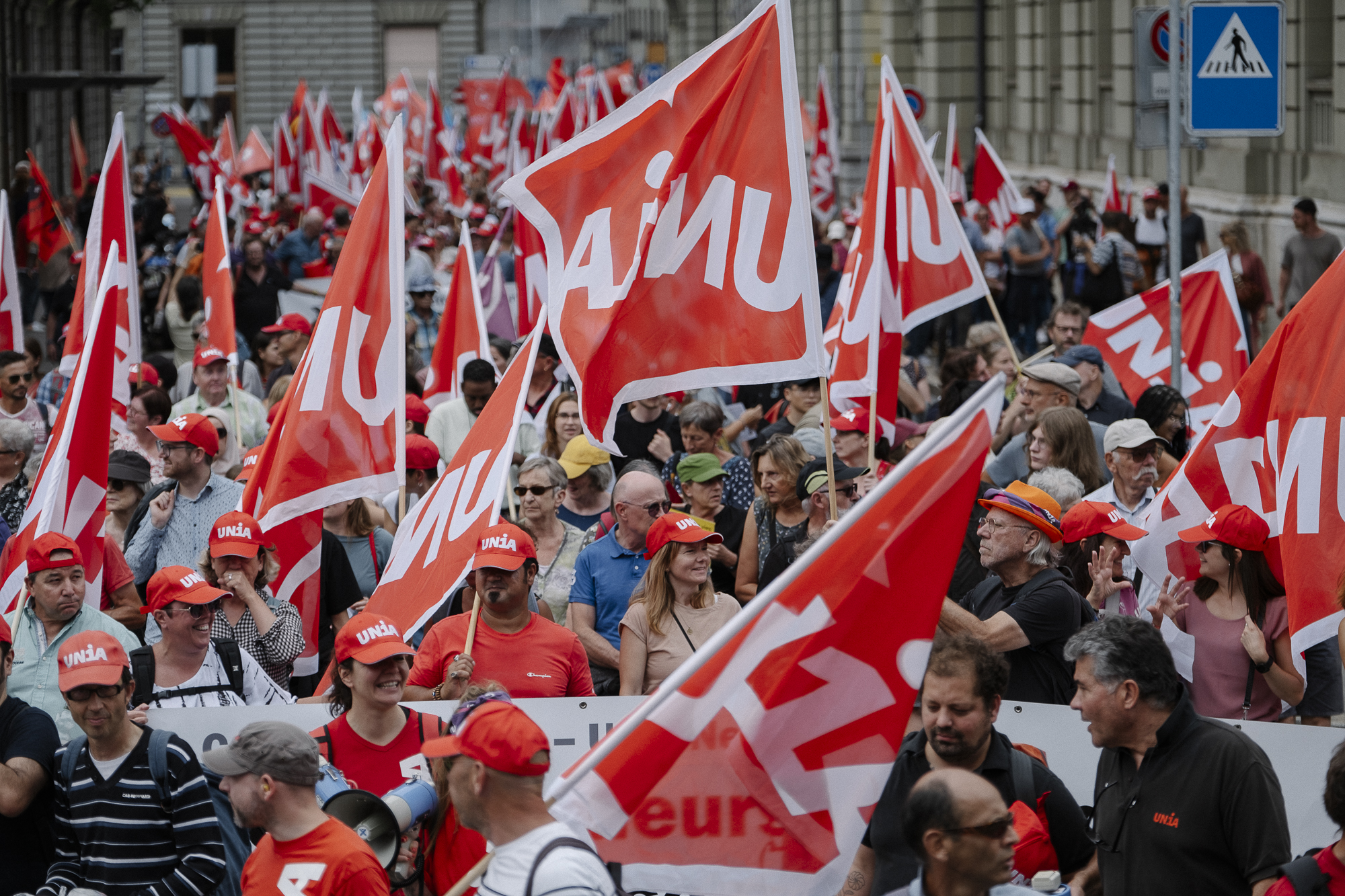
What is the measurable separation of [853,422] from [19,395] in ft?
14.7

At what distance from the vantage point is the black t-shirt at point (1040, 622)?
5129mm

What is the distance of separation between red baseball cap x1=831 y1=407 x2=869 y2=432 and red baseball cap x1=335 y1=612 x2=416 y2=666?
341 cm

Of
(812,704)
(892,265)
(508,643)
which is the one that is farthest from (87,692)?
(892,265)

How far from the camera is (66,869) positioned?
4.47m

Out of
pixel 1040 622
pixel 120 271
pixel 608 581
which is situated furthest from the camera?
pixel 120 271

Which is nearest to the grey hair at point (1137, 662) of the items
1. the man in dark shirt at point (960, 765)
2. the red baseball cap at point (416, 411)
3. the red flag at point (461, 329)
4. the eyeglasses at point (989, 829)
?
the man in dark shirt at point (960, 765)

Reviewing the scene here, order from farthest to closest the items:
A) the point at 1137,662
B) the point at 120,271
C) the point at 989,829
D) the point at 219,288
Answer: the point at 219,288, the point at 120,271, the point at 1137,662, the point at 989,829

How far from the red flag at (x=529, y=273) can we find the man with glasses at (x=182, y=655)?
24.1 feet

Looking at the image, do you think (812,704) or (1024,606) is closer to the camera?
(812,704)

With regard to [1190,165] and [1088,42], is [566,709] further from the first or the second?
[1088,42]

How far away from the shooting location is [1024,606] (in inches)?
202

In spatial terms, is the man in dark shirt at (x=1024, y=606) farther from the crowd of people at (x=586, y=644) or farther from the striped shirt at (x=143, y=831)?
the striped shirt at (x=143, y=831)

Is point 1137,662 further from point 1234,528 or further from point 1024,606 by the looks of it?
point 1234,528

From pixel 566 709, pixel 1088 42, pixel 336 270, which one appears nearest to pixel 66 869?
pixel 566 709
